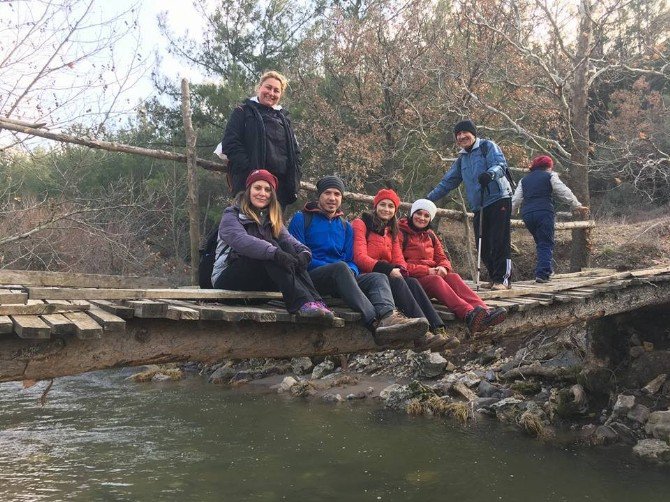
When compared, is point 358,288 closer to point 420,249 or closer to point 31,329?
point 420,249

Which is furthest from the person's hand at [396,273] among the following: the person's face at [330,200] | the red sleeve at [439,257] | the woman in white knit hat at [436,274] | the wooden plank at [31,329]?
the wooden plank at [31,329]

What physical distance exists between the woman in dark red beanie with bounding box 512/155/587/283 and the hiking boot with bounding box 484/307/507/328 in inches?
110

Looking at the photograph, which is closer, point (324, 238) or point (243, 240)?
point (243, 240)

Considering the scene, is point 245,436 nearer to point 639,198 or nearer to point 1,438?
point 1,438

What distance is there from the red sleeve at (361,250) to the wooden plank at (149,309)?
1676 millimetres

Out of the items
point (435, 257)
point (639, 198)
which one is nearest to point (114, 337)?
point (435, 257)

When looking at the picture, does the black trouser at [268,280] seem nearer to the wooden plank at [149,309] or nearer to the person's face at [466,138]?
the wooden plank at [149,309]

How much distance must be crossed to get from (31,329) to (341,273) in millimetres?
1917

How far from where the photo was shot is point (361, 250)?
4305 mm

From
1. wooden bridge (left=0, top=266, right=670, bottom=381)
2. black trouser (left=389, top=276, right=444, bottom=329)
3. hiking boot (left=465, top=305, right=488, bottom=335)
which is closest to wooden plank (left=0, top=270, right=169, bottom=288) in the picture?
wooden bridge (left=0, top=266, right=670, bottom=381)

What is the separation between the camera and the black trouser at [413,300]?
3.92 metres

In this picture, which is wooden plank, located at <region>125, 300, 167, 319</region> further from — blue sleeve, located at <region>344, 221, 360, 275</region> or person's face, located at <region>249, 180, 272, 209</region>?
blue sleeve, located at <region>344, 221, 360, 275</region>

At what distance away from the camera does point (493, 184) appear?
18.9 feet

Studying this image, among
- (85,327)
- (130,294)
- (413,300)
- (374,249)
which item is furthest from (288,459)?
(85,327)
